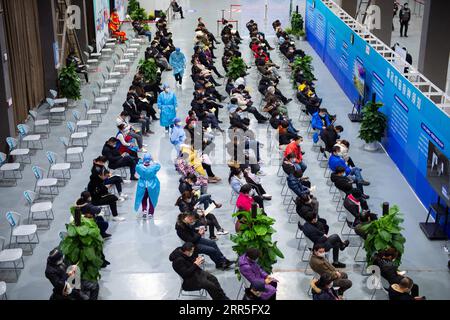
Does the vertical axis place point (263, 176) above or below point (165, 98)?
below

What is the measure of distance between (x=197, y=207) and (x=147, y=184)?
1.34 metres

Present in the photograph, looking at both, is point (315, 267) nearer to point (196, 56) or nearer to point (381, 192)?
point (381, 192)

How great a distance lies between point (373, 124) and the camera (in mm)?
16953

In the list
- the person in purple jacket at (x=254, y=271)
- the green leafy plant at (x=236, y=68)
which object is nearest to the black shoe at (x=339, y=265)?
the person in purple jacket at (x=254, y=271)

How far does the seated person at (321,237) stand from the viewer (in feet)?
37.9

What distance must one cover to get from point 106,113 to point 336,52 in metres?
7.91

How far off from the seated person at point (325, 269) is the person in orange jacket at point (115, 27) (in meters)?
20.9

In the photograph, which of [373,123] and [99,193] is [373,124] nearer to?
[373,123]

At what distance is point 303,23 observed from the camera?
3073 centimetres

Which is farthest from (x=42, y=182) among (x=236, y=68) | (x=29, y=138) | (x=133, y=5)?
(x=133, y=5)

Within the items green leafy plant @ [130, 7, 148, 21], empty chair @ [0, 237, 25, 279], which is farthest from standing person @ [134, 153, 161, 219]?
green leafy plant @ [130, 7, 148, 21]

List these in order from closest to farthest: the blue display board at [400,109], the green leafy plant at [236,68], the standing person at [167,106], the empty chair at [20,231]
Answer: the empty chair at [20,231] < the blue display board at [400,109] < the standing person at [167,106] < the green leafy plant at [236,68]

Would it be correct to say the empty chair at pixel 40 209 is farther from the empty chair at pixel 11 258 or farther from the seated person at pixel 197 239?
the seated person at pixel 197 239
